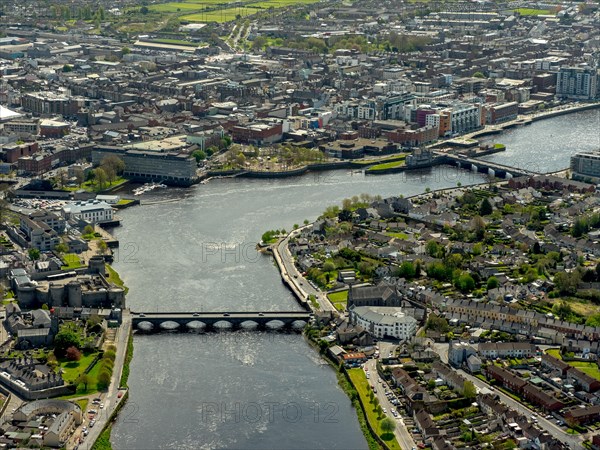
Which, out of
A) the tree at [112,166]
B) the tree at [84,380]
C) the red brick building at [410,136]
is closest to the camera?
the tree at [84,380]

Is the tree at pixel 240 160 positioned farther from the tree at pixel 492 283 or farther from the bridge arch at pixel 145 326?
the bridge arch at pixel 145 326

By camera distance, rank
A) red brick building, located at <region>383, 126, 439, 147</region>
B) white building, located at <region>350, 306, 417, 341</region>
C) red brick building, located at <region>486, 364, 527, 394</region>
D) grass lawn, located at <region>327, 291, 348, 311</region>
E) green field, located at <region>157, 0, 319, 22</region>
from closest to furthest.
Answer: red brick building, located at <region>486, 364, 527, 394</region> → white building, located at <region>350, 306, 417, 341</region> → grass lawn, located at <region>327, 291, 348, 311</region> → red brick building, located at <region>383, 126, 439, 147</region> → green field, located at <region>157, 0, 319, 22</region>

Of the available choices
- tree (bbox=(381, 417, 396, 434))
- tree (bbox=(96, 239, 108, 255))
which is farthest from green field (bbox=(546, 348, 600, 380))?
tree (bbox=(96, 239, 108, 255))

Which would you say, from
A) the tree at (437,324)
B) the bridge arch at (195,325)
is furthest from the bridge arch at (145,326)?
the tree at (437,324)

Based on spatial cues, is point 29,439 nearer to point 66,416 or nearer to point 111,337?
point 66,416

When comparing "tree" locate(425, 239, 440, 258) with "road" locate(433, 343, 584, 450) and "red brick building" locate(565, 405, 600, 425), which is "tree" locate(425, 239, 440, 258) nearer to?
"road" locate(433, 343, 584, 450)

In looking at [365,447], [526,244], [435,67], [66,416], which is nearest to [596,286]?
[526,244]
